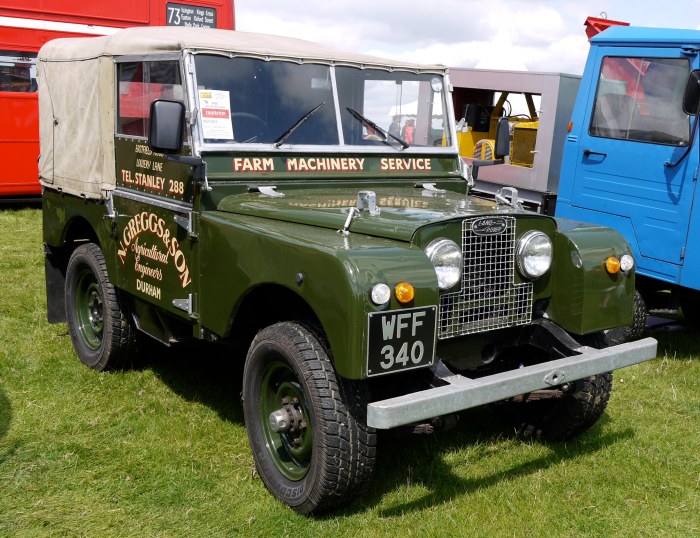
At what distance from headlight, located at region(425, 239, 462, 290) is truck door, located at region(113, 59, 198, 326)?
135 centimetres

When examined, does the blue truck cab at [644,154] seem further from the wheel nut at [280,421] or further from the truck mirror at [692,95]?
the wheel nut at [280,421]

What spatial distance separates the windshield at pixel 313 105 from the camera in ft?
13.8

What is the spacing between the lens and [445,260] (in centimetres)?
343

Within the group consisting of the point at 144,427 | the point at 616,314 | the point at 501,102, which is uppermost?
the point at 501,102

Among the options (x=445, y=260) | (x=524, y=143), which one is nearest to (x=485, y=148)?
(x=524, y=143)

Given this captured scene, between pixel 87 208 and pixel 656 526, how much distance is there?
150 inches

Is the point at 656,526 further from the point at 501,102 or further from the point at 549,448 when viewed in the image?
the point at 501,102

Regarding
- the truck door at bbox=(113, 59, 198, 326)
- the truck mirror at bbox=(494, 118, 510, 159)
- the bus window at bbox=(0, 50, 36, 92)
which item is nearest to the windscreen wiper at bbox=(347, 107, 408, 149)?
the truck mirror at bbox=(494, 118, 510, 159)

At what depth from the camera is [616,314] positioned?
155 inches

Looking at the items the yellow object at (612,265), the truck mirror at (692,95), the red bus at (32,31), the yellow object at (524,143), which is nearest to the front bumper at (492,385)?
the yellow object at (612,265)

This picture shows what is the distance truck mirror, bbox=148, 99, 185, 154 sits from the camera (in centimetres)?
383

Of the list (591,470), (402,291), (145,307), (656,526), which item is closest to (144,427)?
(145,307)

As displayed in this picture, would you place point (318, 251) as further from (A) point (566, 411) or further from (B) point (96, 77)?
(B) point (96, 77)

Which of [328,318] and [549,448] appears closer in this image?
[328,318]
